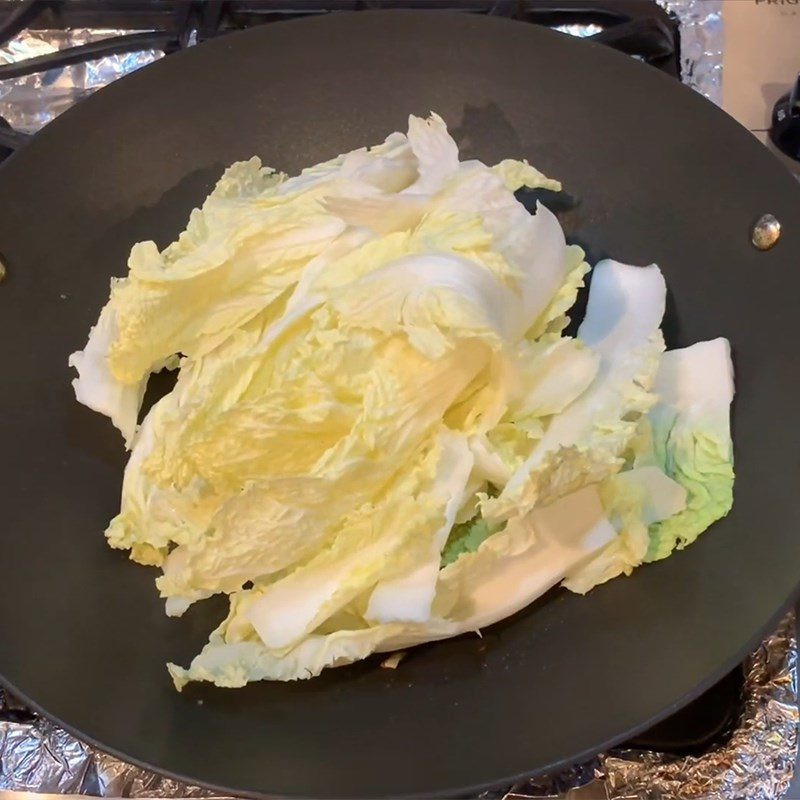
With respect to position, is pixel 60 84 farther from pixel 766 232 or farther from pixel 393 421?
pixel 766 232

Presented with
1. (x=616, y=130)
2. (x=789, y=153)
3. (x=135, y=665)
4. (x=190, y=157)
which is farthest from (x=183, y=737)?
(x=789, y=153)

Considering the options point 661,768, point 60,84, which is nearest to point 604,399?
point 661,768

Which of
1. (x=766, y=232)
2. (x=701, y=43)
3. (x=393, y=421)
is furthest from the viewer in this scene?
(x=701, y=43)

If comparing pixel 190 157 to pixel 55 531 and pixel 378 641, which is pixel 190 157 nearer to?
pixel 55 531

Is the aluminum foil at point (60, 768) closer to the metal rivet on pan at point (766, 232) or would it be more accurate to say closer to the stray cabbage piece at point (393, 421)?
the stray cabbage piece at point (393, 421)

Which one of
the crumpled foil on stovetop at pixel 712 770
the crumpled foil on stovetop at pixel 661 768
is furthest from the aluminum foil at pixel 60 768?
the crumpled foil on stovetop at pixel 712 770

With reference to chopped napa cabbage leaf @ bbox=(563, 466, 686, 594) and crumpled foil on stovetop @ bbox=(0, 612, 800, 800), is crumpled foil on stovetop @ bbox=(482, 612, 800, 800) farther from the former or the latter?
chopped napa cabbage leaf @ bbox=(563, 466, 686, 594)

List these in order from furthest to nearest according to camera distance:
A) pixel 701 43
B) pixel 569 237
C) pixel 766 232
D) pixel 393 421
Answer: pixel 701 43 < pixel 569 237 < pixel 766 232 < pixel 393 421
